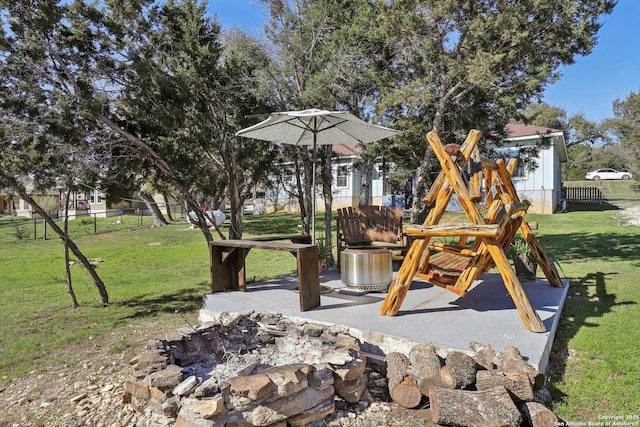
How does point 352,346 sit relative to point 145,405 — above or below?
above

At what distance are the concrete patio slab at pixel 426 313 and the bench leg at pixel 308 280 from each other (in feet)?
0.30

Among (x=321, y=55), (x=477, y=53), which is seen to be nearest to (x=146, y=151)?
(x=321, y=55)

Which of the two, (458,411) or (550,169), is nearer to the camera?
(458,411)

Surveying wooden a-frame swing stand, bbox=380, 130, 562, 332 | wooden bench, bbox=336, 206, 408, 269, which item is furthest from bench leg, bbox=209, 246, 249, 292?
wooden a-frame swing stand, bbox=380, 130, 562, 332

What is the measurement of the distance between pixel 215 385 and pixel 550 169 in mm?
18393

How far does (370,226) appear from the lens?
19.9 ft

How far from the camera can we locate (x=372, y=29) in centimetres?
694

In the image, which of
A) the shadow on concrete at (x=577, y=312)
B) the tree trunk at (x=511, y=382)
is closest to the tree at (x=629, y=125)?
the shadow on concrete at (x=577, y=312)

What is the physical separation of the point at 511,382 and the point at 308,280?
6.44 feet

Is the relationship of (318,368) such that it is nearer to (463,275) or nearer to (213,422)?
(213,422)

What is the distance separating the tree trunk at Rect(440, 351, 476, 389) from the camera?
2.58 meters

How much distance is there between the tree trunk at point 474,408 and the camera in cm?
229

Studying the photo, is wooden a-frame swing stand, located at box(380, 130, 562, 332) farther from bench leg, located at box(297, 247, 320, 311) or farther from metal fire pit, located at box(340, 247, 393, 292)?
bench leg, located at box(297, 247, 320, 311)

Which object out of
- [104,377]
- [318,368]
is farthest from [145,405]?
[318,368]
